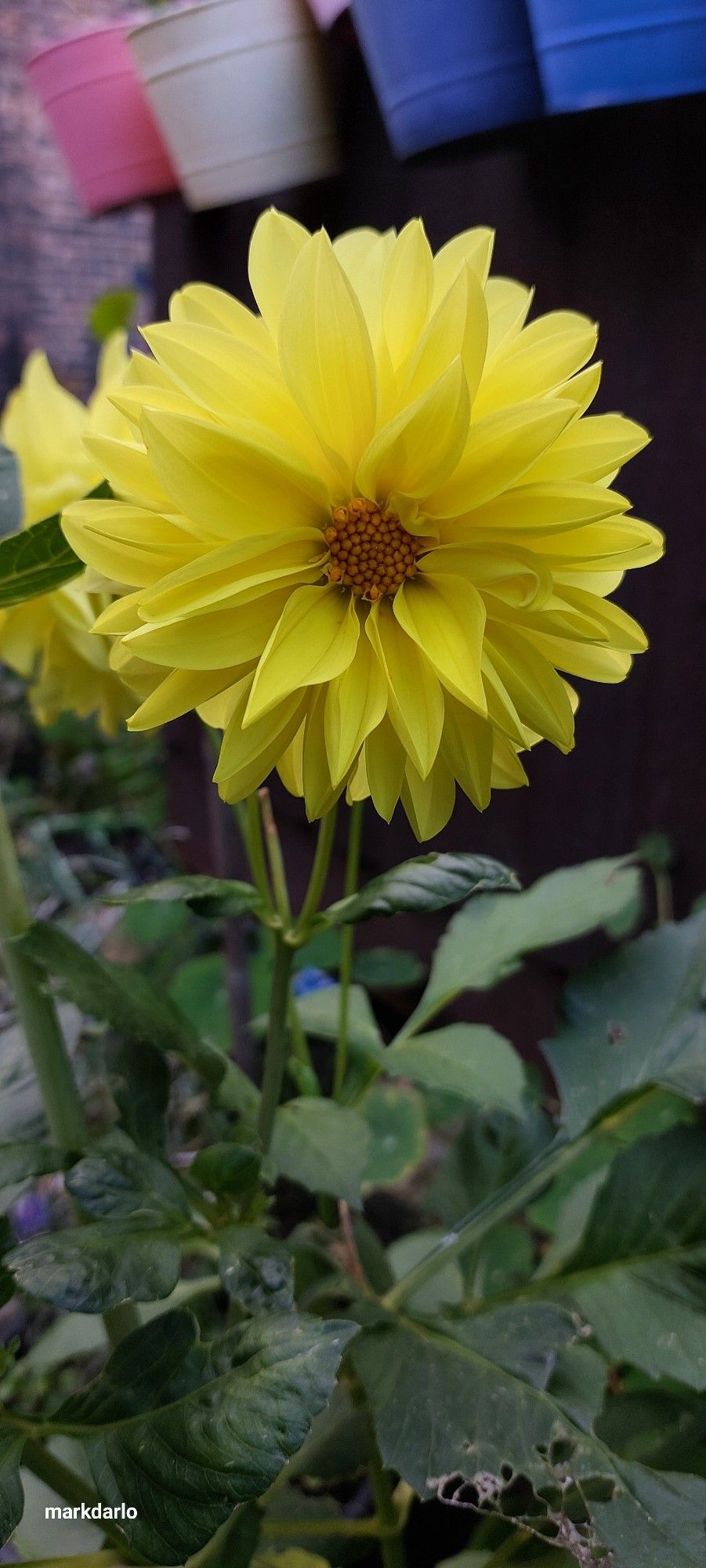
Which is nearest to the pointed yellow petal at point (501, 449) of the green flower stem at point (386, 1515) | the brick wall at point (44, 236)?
the green flower stem at point (386, 1515)

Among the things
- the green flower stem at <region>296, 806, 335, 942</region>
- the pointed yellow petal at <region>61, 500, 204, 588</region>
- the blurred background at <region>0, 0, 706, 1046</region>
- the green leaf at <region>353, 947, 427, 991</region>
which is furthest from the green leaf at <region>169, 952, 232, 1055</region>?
the pointed yellow petal at <region>61, 500, 204, 588</region>

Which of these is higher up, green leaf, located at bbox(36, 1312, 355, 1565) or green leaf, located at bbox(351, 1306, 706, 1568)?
green leaf, located at bbox(36, 1312, 355, 1565)

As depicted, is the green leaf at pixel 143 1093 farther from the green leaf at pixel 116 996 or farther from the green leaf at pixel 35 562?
the green leaf at pixel 35 562

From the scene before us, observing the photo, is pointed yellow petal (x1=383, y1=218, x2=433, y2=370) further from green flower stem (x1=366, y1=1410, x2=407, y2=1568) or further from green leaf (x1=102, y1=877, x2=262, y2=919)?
green flower stem (x1=366, y1=1410, x2=407, y2=1568)

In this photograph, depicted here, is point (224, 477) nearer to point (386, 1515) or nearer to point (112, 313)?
point (386, 1515)

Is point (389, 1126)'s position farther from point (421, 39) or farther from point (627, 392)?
point (421, 39)

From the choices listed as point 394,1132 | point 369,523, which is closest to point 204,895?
point 369,523
